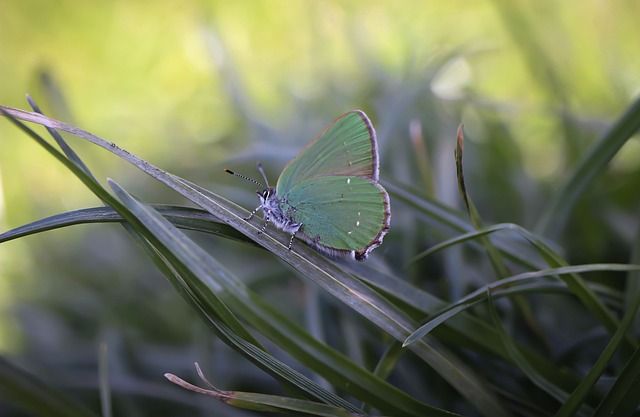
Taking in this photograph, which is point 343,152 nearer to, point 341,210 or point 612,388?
point 341,210

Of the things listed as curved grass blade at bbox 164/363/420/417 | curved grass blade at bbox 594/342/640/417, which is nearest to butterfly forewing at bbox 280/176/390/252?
curved grass blade at bbox 164/363/420/417

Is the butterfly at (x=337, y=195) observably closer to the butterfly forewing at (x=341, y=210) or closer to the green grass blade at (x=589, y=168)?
the butterfly forewing at (x=341, y=210)

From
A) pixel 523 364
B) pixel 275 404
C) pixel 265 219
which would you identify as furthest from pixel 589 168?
pixel 275 404

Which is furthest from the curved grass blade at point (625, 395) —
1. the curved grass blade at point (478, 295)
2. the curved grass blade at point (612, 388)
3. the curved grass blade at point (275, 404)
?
the curved grass blade at point (275, 404)

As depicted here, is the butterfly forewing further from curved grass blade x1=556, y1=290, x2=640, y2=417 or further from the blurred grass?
curved grass blade x1=556, y1=290, x2=640, y2=417

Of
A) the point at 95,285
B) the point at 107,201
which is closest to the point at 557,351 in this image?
the point at 107,201

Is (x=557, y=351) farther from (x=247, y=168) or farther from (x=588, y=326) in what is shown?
(x=247, y=168)

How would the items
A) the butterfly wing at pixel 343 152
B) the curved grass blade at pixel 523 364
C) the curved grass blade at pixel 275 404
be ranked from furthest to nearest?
the butterfly wing at pixel 343 152
the curved grass blade at pixel 523 364
the curved grass blade at pixel 275 404
